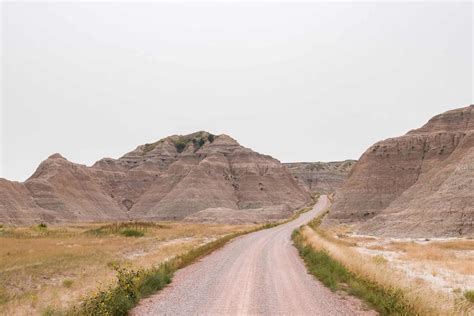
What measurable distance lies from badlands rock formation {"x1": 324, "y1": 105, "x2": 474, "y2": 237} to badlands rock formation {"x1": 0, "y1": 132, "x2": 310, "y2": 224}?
3790 cm

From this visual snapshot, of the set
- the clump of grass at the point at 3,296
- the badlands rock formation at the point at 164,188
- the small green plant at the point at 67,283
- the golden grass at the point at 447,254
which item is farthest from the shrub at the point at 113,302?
the badlands rock formation at the point at 164,188

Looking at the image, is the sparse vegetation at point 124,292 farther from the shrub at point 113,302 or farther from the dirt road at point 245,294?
the dirt road at point 245,294

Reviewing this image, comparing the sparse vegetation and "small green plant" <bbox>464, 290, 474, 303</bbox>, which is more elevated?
the sparse vegetation

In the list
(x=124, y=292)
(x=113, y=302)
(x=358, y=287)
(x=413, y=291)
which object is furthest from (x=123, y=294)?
(x=413, y=291)

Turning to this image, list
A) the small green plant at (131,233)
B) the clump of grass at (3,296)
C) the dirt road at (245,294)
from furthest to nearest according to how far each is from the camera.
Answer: the small green plant at (131,233) < the clump of grass at (3,296) < the dirt road at (245,294)

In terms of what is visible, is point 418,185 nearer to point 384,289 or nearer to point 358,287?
point 358,287

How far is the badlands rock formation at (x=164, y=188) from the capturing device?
376 ft

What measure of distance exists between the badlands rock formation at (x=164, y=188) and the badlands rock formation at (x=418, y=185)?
124 ft

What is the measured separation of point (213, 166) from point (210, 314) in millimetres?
136229

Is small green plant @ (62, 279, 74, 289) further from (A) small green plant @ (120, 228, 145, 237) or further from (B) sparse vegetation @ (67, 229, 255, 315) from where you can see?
(A) small green plant @ (120, 228, 145, 237)

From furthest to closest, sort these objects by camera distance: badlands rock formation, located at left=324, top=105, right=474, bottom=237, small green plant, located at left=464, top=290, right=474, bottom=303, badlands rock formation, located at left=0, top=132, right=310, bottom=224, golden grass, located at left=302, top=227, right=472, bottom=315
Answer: badlands rock formation, located at left=0, top=132, right=310, bottom=224 → badlands rock formation, located at left=324, top=105, right=474, bottom=237 → small green plant, located at left=464, top=290, right=474, bottom=303 → golden grass, located at left=302, top=227, right=472, bottom=315

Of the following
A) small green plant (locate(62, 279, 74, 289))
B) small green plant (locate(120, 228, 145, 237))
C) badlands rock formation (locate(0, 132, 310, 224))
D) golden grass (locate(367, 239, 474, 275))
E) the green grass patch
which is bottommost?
golden grass (locate(367, 239, 474, 275))

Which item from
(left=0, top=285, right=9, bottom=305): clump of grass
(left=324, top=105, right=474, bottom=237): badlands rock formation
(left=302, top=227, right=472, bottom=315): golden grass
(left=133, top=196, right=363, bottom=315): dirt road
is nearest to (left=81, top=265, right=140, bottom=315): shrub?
(left=133, top=196, right=363, bottom=315): dirt road

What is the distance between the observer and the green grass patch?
12214 mm
